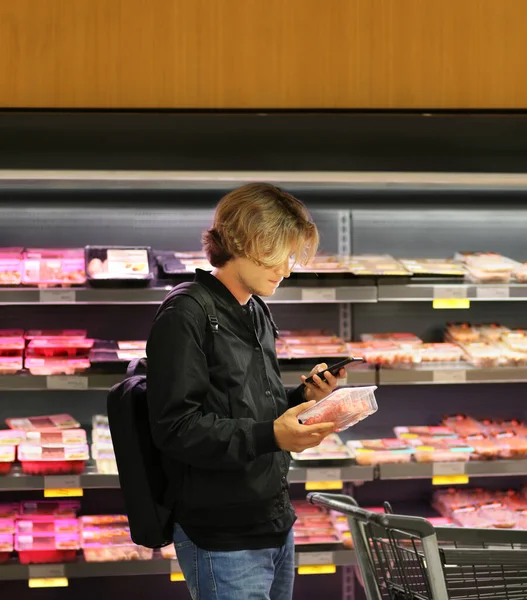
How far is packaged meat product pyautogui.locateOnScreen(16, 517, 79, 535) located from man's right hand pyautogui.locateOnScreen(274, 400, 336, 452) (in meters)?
1.94

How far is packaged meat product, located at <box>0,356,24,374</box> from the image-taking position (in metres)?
3.57

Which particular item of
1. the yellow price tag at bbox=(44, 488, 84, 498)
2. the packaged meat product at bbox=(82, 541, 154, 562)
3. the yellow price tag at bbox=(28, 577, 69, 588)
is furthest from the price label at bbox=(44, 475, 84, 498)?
the yellow price tag at bbox=(28, 577, 69, 588)

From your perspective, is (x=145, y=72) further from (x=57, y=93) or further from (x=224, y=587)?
(x=224, y=587)

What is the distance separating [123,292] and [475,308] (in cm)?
172

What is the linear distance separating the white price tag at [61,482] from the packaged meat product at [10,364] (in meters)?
0.45

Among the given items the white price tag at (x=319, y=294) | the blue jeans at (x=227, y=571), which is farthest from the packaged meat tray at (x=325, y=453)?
the blue jeans at (x=227, y=571)

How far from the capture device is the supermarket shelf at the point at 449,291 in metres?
3.66

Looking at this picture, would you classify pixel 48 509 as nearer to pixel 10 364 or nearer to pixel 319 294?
pixel 10 364

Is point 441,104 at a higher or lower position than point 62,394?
higher

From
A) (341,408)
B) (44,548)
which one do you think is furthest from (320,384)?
(44,548)

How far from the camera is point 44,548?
3.61 meters

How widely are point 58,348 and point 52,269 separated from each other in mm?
323

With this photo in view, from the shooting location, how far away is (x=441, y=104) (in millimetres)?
3447

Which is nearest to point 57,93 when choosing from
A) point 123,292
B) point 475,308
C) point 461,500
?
point 123,292
